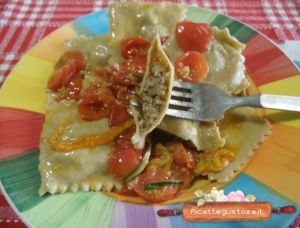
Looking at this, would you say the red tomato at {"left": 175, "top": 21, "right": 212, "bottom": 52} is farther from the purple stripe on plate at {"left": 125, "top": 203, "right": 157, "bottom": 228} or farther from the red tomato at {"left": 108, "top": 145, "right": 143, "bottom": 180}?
the purple stripe on plate at {"left": 125, "top": 203, "right": 157, "bottom": 228}

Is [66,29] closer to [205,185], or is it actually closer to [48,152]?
[48,152]

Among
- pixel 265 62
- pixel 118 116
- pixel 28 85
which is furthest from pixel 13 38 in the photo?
pixel 265 62

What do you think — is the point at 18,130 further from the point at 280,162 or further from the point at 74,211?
the point at 280,162

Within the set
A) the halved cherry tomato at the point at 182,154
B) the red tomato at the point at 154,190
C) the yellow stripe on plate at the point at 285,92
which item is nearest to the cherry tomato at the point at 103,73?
the halved cherry tomato at the point at 182,154

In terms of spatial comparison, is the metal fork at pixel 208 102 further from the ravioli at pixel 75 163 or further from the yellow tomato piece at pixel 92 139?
the ravioli at pixel 75 163

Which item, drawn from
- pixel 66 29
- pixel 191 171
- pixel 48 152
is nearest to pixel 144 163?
pixel 191 171

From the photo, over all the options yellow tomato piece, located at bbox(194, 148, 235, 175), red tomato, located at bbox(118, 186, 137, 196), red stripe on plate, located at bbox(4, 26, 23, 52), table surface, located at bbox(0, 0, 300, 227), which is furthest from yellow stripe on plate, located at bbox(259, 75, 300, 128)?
red stripe on plate, located at bbox(4, 26, 23, 52)
